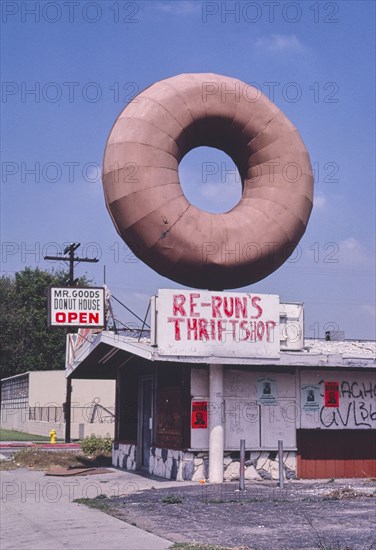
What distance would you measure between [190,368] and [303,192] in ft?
19.1

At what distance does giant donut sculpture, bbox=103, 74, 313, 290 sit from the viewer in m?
20.6

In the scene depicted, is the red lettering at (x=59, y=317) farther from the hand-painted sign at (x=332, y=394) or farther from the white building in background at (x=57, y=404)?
the white building in background at (x=57, y=404)

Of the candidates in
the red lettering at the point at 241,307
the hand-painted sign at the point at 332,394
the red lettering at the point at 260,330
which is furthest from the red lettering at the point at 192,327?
the hand-painted sign at the point at 332,394

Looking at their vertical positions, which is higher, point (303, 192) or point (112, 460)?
point (303, 192)

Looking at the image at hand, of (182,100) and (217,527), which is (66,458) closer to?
(182,100)

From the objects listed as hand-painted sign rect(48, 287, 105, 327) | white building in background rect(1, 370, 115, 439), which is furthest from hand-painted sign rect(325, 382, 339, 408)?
white building in background rect(1, 370, 115, 439)

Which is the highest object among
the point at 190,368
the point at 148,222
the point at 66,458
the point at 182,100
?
the point at 182,100

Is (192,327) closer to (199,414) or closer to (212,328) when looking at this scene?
(212,328)

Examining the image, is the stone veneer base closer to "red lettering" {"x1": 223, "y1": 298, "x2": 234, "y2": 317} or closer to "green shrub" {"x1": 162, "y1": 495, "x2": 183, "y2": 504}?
"red lettering" {"x1": 223, "y1": 298, "x2": 234, "y2": 317}

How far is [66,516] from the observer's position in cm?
1427

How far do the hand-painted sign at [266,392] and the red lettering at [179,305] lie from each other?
113 inches

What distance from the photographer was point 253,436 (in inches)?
805

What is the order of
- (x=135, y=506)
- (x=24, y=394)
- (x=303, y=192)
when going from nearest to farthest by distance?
1. (x=135, y=506)
2. (x=303, y=192)
3. (x=24, y=394)

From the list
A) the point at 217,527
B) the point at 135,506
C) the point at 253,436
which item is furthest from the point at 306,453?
the point at 217,527
